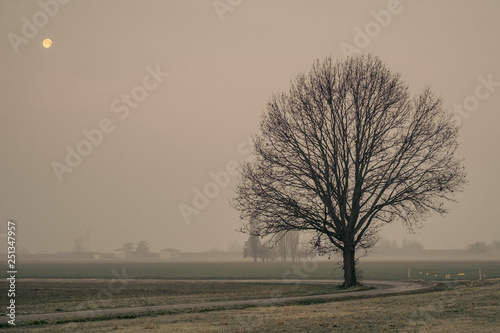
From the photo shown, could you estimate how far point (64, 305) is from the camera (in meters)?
26.2

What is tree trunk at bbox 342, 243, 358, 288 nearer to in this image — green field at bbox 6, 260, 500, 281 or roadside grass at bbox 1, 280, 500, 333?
green field at bbox 6, 260, 500, 281

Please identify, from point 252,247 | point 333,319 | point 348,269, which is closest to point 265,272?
point 348,269

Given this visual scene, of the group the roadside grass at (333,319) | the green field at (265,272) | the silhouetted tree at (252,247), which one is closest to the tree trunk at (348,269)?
the green field at (265,272)

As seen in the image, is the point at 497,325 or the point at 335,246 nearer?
the point at 497,325

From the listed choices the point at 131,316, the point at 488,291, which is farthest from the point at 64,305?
the point at 488,291

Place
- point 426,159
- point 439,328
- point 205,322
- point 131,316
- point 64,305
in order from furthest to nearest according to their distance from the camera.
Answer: point 426,159
point 64,305
point 131,316
point 205,322
point 439,328

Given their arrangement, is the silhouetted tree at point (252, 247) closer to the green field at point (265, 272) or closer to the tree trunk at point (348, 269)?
the green field at point (265, 272)

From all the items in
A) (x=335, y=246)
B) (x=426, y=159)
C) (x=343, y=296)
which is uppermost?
(x=426, y=159)

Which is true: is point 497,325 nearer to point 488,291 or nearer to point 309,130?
point 488,291

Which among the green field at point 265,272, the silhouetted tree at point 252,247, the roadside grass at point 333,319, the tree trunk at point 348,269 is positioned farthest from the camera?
the silhouetted tree at point 252,247

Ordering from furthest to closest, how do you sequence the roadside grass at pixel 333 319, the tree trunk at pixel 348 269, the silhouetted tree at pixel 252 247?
the silhouetted tree at pixel 252 247
the tree trunk at pixel 348 269
the roadside grass at pixel 333 319

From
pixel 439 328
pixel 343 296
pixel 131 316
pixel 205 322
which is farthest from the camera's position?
pixel 343 296

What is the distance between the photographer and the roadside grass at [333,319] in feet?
55.2

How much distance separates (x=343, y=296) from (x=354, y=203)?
8704mm
